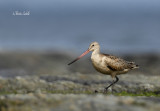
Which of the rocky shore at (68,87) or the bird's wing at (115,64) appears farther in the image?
the bird's wing at (115,64)

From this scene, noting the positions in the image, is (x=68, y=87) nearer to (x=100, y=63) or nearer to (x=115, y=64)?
(x=100, y=63)

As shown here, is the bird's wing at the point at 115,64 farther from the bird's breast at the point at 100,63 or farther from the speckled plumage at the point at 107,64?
the bird's breast at the point at 100,63

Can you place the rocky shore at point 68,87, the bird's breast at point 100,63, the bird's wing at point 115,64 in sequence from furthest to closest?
the bird's wing at point 115,64 < the bird's breast at point 100,63 < the rocky shore at point 68,87

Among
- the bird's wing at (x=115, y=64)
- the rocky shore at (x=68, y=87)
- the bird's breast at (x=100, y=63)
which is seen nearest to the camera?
the rocky shore at (x=68, y=87)

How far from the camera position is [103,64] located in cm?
1747

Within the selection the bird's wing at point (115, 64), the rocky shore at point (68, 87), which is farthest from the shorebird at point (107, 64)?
the rocky shore at point (68, 87)

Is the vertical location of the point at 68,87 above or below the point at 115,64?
below

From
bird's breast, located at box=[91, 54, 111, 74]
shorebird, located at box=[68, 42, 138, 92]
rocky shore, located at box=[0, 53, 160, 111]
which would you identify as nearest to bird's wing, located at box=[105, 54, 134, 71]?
shorebird, located at box=[68, 42, 138, 92]

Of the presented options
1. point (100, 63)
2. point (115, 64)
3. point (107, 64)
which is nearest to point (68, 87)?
point (100, 63)

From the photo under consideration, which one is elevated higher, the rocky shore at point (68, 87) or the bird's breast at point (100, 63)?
the bird's breast at point (100, 63)

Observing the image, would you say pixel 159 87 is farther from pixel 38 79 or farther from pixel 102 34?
pixel 102 34

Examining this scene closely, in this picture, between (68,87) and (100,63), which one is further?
(68,87)

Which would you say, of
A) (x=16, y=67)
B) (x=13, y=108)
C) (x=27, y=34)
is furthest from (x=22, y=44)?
(x=13, y=108)

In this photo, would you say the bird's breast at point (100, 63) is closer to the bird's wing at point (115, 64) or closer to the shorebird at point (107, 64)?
the shorebird at point (107, 64)
